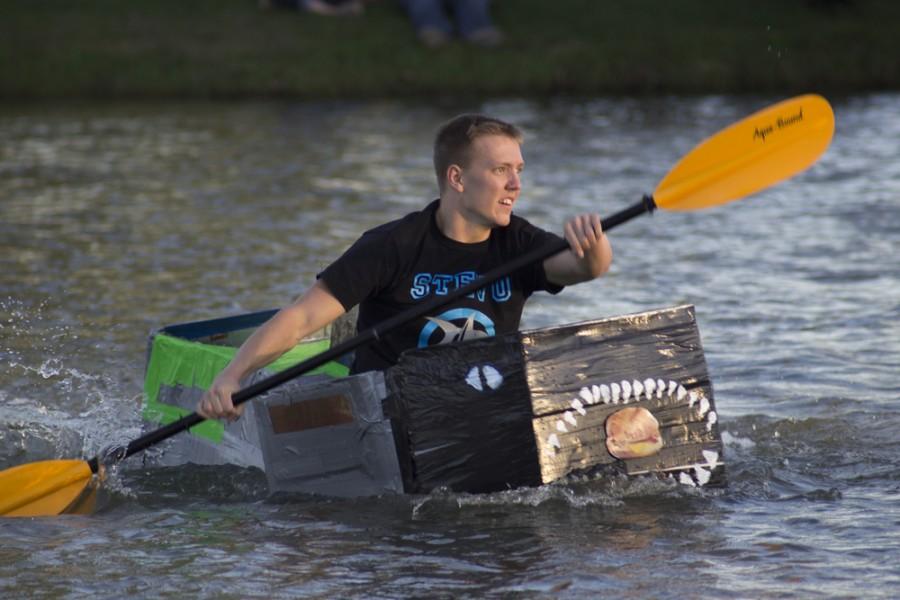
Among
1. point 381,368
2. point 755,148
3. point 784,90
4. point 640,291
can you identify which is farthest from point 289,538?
point 784,90

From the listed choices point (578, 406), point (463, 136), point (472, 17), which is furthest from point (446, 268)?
point (472, 17)

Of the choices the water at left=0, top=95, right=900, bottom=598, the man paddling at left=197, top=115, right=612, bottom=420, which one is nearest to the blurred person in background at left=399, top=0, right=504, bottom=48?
the water at left=0, top=95, right=900, bottom=598

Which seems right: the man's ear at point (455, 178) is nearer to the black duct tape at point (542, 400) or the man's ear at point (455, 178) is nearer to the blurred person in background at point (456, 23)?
the black duct tape at point (542, 400)

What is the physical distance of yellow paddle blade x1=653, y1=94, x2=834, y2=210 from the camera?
18.2 ft

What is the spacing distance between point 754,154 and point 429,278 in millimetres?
1284

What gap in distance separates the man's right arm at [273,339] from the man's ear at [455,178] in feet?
1.90

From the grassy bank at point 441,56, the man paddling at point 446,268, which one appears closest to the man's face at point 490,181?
the man paddling at point 446,268

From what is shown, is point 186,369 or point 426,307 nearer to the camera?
point 426,307

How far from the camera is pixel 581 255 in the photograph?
5051mm

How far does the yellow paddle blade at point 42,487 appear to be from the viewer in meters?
5.71

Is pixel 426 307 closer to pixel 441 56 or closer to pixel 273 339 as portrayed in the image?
pixel 273 339

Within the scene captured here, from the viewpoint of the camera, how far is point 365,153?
618 inches

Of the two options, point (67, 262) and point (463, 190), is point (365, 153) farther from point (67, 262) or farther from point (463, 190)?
point (463, 190)

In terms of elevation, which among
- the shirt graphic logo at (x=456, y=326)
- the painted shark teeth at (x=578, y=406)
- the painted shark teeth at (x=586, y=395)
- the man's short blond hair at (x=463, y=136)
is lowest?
the painted shark teeth at (x=578, y=406)
